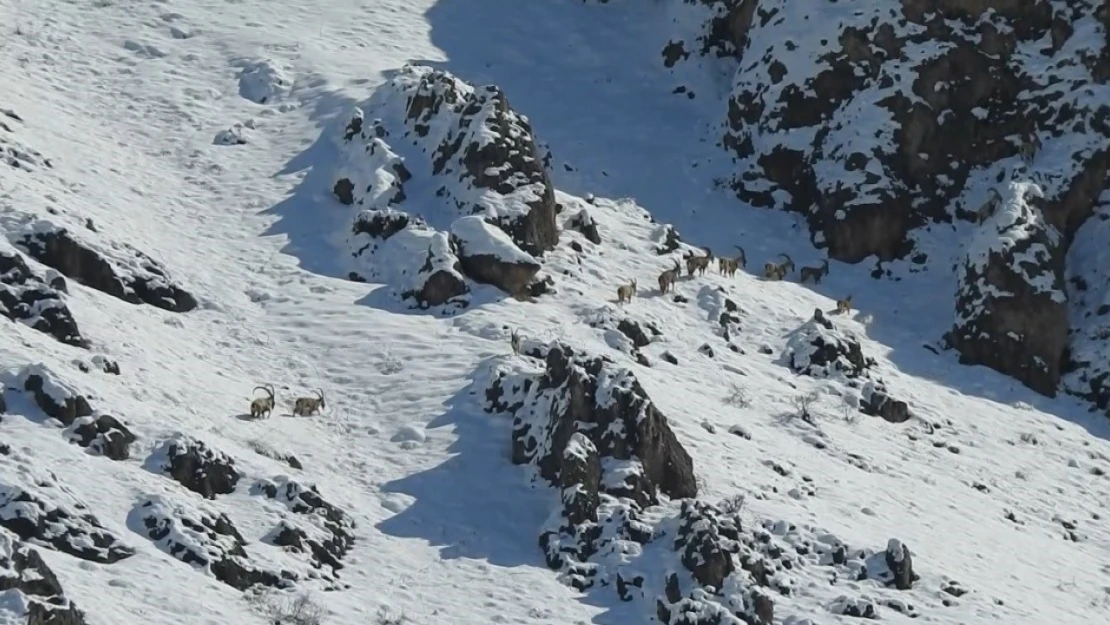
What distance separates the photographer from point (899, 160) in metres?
39.0

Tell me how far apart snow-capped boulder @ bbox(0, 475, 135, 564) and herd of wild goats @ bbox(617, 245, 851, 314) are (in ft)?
43.4

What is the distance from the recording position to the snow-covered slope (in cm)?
2456

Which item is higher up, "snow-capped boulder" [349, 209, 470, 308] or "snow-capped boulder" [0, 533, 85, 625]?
"snow-capped boulder" [349, 209, 470, 308]

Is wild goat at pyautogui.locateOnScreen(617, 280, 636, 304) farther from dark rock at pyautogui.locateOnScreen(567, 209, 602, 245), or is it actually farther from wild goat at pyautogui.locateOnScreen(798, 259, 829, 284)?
wild goat at pyautogui.locateOnScreen(798, 259, 829, 284)

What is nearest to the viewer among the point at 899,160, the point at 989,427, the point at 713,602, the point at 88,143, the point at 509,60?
the point at 713,602

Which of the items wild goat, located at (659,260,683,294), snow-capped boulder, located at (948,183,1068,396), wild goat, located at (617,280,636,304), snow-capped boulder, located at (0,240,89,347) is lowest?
snow-capped boulder, located at (0,240,89,347)

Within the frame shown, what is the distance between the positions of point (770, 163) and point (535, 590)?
17.8 metres

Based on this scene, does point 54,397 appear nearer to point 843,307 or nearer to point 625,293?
point 625,293

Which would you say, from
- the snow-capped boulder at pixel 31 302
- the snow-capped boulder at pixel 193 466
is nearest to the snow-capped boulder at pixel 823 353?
the snow-capped boulder at pixel 193 466

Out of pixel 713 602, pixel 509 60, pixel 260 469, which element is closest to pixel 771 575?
pixel 713 602

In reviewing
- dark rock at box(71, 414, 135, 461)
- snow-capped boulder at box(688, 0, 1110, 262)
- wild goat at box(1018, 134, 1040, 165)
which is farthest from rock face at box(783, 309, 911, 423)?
dark rock at box(71, 414, 135, 461)

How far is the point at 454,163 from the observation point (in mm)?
35375

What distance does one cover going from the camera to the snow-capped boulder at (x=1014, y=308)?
35656 millimetres

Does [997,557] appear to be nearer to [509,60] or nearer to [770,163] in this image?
[770,163]
